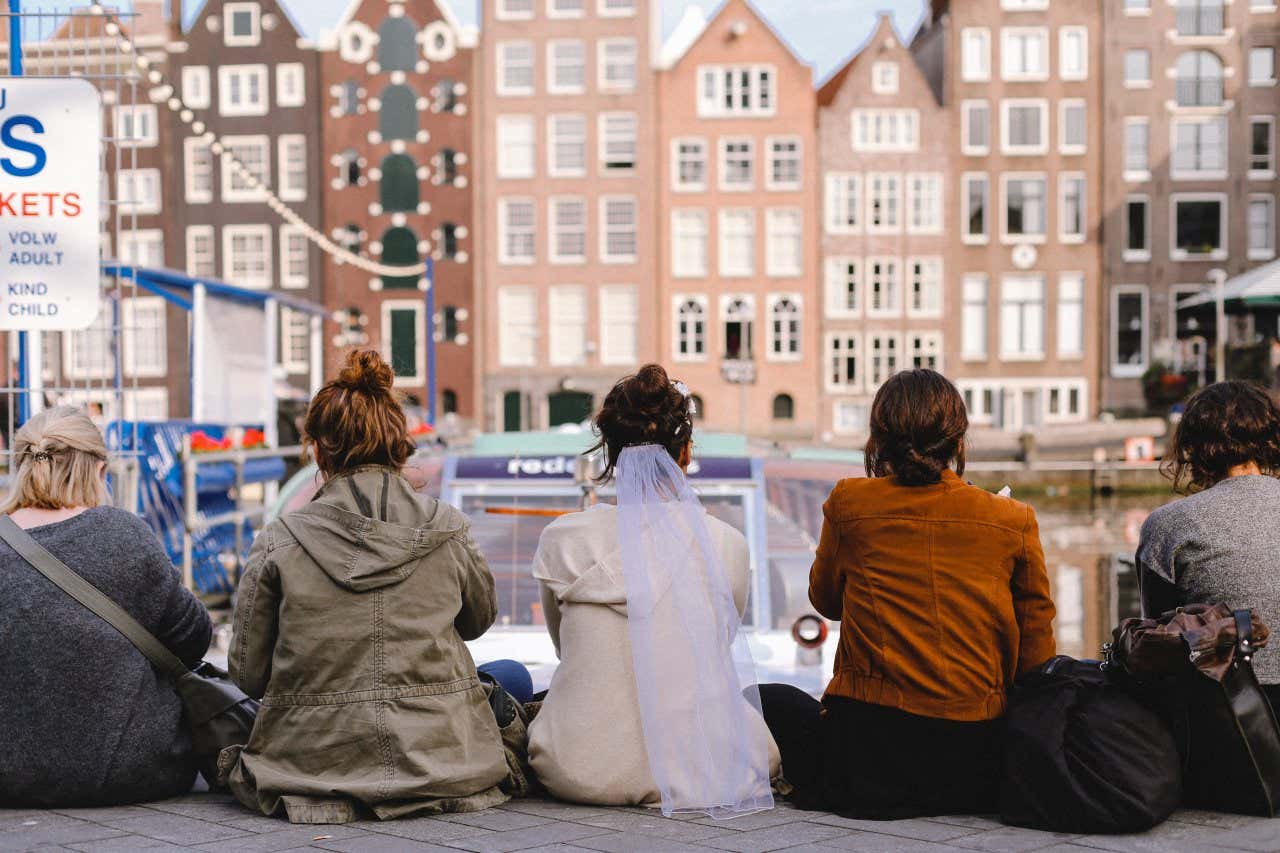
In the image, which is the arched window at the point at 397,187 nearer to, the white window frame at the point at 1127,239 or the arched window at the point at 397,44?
the arched window at the point at 397,44

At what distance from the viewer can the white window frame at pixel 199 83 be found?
4356cm

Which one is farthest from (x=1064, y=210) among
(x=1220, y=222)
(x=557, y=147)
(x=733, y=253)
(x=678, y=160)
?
(x=557, y=147)

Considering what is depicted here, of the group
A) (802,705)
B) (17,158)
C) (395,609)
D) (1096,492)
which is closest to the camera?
(395,609)

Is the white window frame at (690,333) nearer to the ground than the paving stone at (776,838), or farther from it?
farther from it

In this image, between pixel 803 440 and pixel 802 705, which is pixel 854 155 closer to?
pixel 803 440

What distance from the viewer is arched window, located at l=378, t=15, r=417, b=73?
43.4 metres

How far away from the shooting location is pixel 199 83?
4362cm

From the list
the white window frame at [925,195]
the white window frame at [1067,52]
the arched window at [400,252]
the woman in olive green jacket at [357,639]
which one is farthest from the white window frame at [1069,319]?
the woman in olive green jacket at [357,639]

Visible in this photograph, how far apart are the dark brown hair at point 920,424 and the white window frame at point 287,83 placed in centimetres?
4152

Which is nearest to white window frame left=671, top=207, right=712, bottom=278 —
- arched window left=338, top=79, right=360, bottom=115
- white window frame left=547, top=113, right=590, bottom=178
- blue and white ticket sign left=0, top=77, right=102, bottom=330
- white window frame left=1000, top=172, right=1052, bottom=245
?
white window frame left=547, top=113, right=590, bottom=178

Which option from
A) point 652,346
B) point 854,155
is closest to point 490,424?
point 652,346

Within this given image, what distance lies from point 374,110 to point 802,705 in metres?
40.6

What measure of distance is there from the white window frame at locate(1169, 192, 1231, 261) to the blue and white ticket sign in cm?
4111

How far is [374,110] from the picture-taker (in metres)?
43.2
